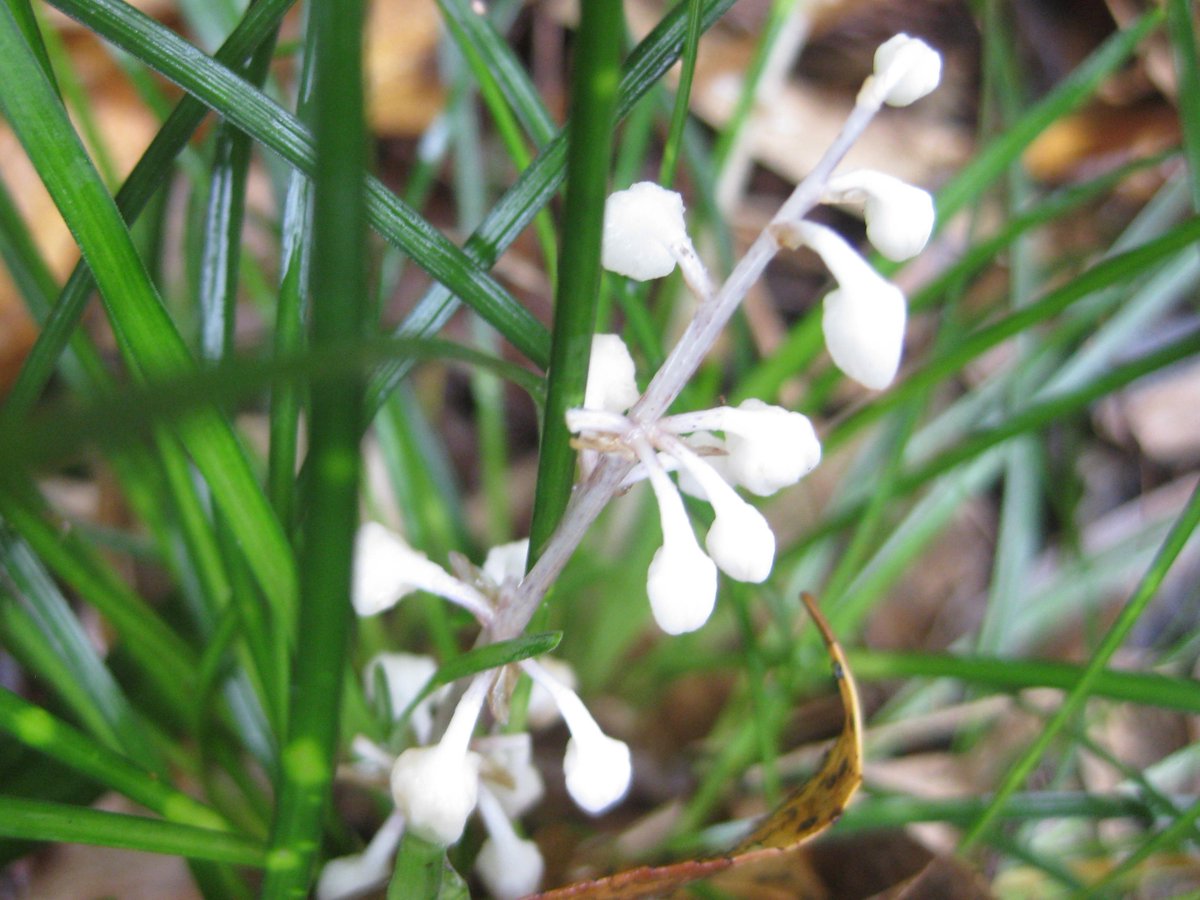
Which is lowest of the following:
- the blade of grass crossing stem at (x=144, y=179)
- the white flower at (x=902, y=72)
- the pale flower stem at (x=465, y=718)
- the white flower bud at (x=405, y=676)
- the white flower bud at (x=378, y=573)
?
the pale flower stem at (x=465, y=718)

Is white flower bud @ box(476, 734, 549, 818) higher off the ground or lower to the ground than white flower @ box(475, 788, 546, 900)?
higher

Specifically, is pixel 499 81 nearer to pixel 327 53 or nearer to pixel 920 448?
pixel 327 53

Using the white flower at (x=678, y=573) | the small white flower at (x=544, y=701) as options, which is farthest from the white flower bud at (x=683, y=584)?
the small white flower at (x=544, y=701)

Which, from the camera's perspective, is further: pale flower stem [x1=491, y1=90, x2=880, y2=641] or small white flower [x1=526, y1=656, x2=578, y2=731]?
small white flower [x1=526, y1=656, x2=578, y2=731]

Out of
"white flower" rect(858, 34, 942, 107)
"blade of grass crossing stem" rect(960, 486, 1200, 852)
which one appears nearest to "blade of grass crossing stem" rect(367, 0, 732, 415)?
"white flower" rect(858, 34, 942, 107)

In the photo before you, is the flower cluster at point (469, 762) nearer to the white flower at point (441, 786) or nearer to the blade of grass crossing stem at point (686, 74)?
the white flower at point (441, 786)

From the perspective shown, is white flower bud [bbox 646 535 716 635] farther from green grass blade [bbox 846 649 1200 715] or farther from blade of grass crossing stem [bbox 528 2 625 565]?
green grass blade [bbox 846 649 1200 715]
